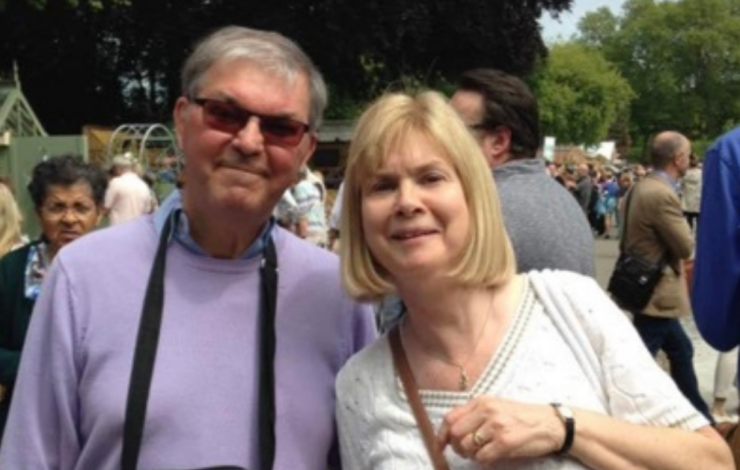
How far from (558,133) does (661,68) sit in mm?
27157

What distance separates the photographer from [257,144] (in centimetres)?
225

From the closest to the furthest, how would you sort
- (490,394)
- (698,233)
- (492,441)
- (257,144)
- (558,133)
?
(492,441) < (490,394) < (257,144) < (698,233) < (558,133)

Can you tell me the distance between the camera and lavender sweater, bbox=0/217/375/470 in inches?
85.5

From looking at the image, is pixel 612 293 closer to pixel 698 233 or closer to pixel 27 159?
pixel 698 233

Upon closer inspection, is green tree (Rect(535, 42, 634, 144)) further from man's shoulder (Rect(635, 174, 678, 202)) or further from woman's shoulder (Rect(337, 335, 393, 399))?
woman's shoulder (Rect(337, 335, 393, 399))

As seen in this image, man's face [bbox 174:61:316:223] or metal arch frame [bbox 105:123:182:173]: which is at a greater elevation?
man's face [bbox 174:61:316:223]

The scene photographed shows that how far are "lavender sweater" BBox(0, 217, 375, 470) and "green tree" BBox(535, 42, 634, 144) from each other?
74580 millimetres

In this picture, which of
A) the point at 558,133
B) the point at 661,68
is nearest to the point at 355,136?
the point at 558,133

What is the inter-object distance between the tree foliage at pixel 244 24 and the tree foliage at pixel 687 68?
2753 inches

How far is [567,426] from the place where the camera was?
1.99 m

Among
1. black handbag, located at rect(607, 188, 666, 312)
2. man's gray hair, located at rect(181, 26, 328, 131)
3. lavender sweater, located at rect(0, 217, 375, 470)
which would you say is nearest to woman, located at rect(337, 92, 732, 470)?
lavender sweater, located at rect(0, 217, 375, 470)

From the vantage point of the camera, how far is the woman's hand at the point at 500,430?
1942 mm

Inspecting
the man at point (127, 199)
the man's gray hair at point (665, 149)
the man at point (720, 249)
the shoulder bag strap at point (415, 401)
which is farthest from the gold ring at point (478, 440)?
the man at point (127, 199)

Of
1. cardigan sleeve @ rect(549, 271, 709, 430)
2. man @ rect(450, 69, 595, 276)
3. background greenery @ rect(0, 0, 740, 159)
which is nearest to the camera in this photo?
cardigan sleeve @ rect(549, 271, 709, 430)
